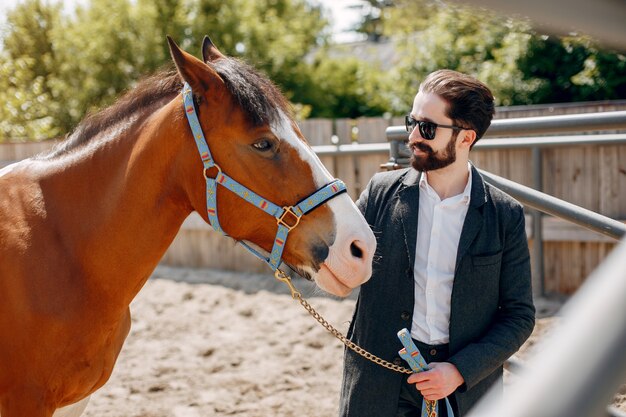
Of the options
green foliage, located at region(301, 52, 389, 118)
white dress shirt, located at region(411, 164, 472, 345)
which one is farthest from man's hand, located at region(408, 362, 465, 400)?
green foliage, located at region(301, 52, 389, 118)

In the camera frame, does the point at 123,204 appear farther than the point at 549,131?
No

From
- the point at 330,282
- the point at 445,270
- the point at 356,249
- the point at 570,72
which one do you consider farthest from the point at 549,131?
the point at 570,72

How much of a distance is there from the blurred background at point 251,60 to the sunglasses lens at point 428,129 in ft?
24.2

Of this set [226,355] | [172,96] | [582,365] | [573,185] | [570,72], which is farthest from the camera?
[570,72]

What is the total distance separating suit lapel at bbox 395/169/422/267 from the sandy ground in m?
1.78

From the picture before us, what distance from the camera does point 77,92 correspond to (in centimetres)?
1402

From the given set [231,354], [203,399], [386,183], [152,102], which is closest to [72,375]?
[152,102]

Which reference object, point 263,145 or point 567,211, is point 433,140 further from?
point 567,211

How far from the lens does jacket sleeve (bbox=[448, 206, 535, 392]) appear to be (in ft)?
6.24

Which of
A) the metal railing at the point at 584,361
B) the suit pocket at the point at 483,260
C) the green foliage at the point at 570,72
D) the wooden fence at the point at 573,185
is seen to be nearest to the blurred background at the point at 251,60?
the green foliage at the point at 570,72

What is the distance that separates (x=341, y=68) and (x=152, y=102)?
1646 cm

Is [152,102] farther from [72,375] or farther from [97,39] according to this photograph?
[97,39]

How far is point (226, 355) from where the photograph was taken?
5.02 m

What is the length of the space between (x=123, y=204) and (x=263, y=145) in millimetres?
555
